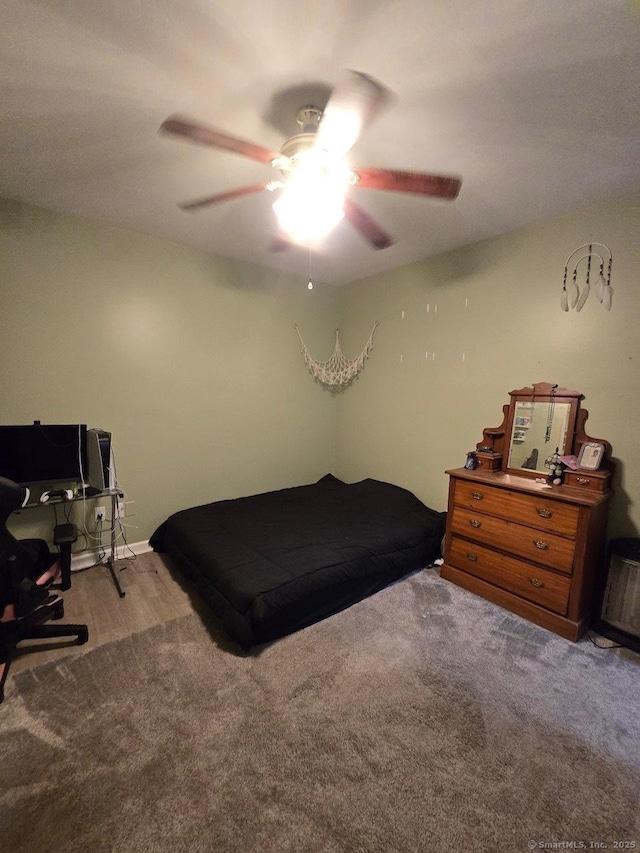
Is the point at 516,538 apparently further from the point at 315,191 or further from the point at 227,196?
the point at 227,196

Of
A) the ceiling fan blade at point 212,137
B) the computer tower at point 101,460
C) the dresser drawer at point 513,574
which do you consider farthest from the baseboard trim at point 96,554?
the ceiling fan blade at point 212,137

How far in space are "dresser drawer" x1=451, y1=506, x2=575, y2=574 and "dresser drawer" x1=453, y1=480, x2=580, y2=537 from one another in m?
0.04

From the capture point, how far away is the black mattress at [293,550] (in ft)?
6.11

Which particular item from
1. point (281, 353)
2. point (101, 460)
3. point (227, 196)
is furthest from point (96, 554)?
point (227, 196)

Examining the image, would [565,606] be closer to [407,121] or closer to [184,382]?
[407,121]

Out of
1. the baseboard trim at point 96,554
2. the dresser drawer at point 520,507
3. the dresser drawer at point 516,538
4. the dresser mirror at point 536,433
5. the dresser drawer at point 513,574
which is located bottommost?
the baseboard trim at point 96,554

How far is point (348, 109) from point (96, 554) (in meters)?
3.17

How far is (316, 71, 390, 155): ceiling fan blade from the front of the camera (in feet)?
4.19

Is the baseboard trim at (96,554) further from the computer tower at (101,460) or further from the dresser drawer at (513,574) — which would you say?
the dresser drawer at (513,574)

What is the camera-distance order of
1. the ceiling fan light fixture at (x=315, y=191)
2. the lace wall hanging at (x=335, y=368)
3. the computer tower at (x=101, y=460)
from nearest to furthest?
the ceiling fan light fixture at (x=315, y=191) < the computer tower at (x=101, y=460) < the lace wall hanging at (x=335, y=368)

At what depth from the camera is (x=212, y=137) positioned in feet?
4.23

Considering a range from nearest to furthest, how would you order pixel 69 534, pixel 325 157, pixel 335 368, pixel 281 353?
pixel 325 157 → pixel 69 534 → pixel 281 353 → pixel 335 368

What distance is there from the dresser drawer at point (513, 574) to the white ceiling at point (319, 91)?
2.21 meters

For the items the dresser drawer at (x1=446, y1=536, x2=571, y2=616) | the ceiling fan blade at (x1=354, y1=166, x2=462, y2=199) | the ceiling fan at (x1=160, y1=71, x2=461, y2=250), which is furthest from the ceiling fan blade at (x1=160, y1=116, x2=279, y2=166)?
the dresser drawer at (x1=446, y1=536, x2=571, y2=616)
